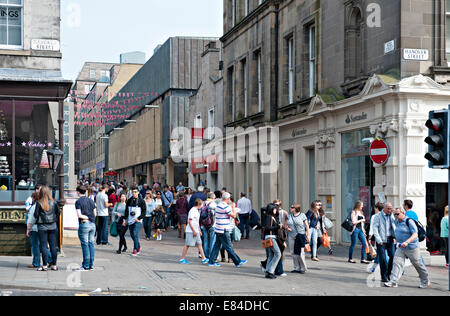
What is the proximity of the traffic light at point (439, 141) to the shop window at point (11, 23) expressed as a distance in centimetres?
1254

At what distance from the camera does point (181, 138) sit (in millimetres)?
49938

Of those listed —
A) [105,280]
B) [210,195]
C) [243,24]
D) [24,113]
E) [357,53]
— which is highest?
[243,24]

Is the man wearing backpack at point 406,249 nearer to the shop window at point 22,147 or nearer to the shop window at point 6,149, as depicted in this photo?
the shop window at point 22,147

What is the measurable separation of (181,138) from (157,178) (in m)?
7.89

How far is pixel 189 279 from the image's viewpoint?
14.1m

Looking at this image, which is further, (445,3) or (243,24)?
(243,24)

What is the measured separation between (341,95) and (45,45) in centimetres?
894

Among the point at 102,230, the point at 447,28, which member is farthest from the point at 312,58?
the point at 102,230

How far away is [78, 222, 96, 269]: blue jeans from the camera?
592 inches

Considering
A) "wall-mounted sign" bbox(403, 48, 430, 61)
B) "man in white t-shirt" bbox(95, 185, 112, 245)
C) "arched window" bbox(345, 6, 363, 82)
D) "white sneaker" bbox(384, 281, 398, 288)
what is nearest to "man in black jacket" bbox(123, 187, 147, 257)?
"man in white t-shirt" bbox(95, 185, 112, 245)

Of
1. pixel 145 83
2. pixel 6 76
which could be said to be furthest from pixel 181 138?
pixel 6 76

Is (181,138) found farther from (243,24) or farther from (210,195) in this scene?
(210,195)

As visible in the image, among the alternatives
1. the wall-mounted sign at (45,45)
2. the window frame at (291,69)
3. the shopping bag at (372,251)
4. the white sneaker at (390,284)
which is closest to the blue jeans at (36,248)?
the wall-mounted sign at (45,45)

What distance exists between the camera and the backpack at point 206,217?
17.5 m
